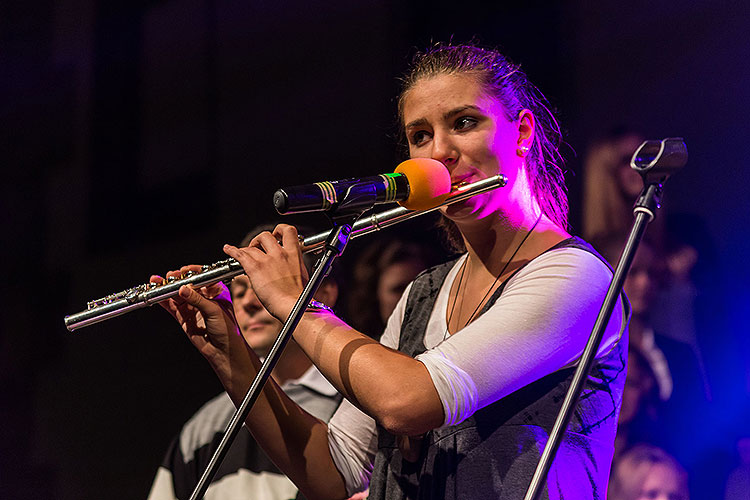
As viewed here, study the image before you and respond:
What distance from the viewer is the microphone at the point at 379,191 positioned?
3.47 feet

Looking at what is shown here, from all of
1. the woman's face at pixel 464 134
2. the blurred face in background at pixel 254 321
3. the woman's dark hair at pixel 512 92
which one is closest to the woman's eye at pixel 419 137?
the woman's face at pixel 464 134

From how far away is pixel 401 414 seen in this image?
1117 mm

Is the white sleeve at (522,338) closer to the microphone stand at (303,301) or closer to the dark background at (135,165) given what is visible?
the microphone stand at (303,301)

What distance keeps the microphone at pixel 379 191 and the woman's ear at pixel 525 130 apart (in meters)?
0.28

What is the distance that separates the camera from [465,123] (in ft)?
4.82

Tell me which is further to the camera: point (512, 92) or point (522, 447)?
point (512, 92)

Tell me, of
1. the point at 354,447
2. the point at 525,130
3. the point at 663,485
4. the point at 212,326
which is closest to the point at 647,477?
the point at 663,485

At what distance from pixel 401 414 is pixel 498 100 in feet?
2.28

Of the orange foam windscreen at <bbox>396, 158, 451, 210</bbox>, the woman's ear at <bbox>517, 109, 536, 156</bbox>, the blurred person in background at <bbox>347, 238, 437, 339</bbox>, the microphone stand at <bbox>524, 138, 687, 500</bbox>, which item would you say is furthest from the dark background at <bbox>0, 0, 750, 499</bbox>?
the microphone stand at <bbox>524, 138, 687, 500</bbox>

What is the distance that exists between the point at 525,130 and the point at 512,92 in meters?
0.08

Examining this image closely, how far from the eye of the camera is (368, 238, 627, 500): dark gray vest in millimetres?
1215

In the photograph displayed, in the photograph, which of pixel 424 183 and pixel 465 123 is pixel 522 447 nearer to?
pixel 424 183

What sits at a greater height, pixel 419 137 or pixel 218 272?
pixel 419 137

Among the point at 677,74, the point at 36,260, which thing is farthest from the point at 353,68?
the point at 36,260
